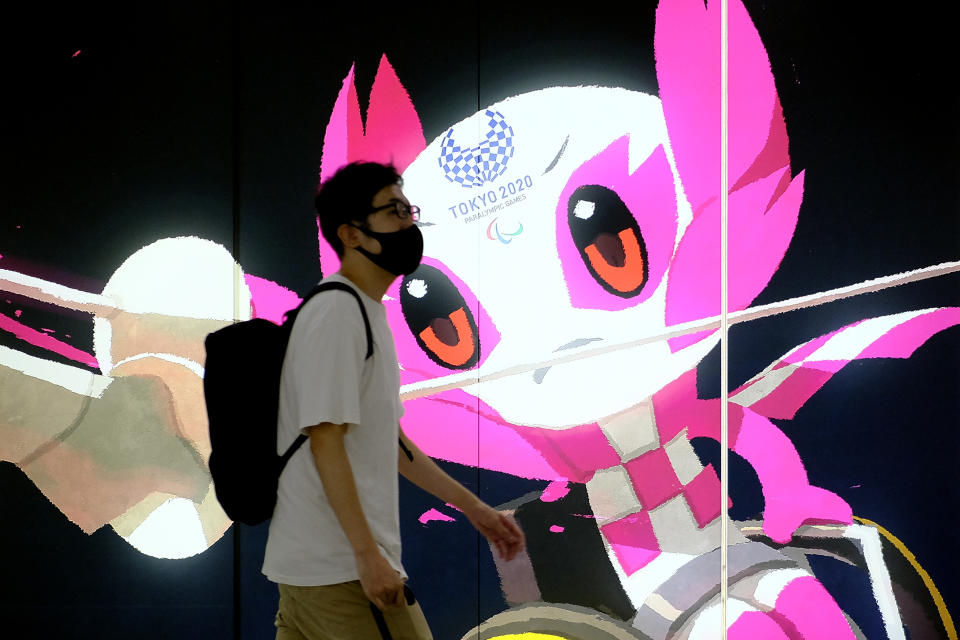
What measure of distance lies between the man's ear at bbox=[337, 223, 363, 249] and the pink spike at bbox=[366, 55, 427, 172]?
1.08 metres

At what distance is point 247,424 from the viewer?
152cm

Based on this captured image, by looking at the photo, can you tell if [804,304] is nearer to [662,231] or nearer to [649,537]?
[662,231]

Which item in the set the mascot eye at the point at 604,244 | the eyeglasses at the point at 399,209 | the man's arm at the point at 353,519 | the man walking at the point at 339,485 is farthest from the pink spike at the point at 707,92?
the man's arm at the point at 353,519

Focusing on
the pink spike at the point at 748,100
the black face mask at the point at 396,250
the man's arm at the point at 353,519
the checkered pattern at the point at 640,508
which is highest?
the pink spike at the point at 748,100

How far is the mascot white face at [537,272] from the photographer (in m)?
2.70

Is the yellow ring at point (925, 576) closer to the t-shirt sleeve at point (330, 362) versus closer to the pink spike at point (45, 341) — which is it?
the t-shirt sleeve at point (330, 362)

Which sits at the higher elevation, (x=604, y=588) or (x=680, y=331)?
(x=680, y=331)

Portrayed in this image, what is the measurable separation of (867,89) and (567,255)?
3.61ft

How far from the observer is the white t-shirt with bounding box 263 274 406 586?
1421 mm

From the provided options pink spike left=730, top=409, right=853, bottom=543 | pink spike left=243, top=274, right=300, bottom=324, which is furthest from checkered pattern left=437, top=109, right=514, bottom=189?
pink spike left=730, top=409, right=853, bottom=543

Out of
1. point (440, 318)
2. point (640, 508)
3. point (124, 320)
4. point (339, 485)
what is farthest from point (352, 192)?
point (640, 508)

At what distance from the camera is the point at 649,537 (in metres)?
2.71

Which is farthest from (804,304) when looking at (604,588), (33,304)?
(33,304)

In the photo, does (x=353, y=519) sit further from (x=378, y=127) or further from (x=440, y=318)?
(x=378, y=127)
